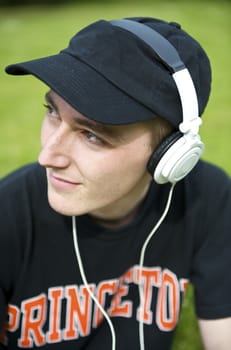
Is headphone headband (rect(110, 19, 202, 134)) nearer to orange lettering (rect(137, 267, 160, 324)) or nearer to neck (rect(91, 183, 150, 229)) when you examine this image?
neck (rect(91, 183, 150, 229))

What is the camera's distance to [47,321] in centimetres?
190

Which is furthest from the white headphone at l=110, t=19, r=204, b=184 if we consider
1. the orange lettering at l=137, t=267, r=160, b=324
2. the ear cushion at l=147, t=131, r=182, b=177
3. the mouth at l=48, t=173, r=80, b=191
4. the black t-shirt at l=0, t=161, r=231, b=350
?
the orange lettering at l=137, t=267, r=160, b=324

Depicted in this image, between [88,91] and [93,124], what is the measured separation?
94 mm

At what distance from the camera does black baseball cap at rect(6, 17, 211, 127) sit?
4.78 ft

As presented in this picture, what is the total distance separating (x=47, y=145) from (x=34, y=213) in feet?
1.07

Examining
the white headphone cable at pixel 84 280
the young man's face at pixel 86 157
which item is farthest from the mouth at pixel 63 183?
the white headphone cable at pixel 84 280

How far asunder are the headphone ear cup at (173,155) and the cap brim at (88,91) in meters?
0.11

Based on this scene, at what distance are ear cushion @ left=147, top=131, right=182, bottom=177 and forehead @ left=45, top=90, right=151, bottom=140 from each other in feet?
0.21

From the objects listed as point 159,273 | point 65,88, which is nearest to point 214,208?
point 159,273

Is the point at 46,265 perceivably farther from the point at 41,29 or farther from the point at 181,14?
the point at 181,14

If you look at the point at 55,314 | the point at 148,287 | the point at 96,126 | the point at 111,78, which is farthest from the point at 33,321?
the point at 111,78

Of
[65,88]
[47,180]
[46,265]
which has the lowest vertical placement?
[46,265]

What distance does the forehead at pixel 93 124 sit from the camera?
1512mm

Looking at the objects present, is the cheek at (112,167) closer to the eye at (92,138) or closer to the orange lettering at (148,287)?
the eye at (92,138)
